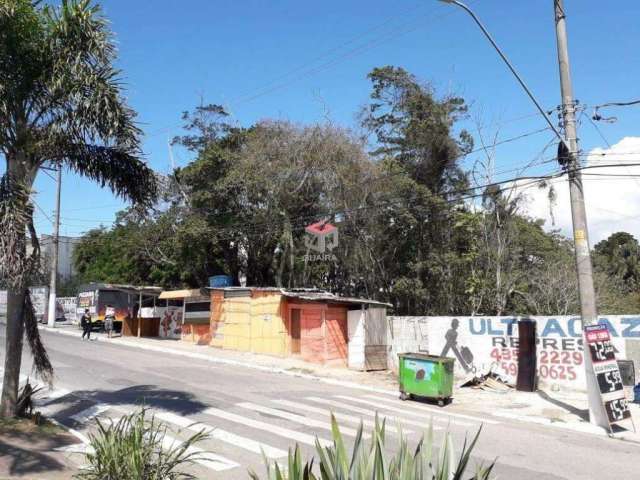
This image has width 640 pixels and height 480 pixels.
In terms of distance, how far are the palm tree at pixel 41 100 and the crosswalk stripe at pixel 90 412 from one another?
122 cm

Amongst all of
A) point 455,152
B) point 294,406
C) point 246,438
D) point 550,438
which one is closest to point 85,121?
point 246,438

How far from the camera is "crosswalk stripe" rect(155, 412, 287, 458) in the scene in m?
8.55

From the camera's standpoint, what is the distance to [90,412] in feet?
37.0

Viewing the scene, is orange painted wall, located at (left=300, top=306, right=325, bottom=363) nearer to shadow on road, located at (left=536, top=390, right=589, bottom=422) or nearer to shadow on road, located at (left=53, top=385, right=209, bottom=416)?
shadow on road, located at (left=536, top=390, right=589, bottom=422)

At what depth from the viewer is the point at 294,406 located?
41.8ft

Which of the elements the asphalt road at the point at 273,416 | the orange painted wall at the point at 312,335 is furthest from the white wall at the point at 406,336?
the asphalt road at the point at 273,416

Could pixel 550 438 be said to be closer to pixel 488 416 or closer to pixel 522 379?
pixel 488 416

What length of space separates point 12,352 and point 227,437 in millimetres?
3822

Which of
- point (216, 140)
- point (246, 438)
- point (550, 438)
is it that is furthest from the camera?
point (216, 140)

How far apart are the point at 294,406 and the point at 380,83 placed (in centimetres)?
2214

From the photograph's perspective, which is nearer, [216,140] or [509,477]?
[509,477]

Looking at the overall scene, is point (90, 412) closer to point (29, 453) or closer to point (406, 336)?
point (29, 453)

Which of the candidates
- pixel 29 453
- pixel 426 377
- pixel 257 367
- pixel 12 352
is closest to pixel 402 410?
pixel 426 377

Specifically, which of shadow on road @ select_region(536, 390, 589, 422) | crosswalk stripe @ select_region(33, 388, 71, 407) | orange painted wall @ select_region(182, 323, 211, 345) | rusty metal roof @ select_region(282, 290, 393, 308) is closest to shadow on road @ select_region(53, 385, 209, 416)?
crosswalk stripe @ select_region(33, 388, 71, 407)
